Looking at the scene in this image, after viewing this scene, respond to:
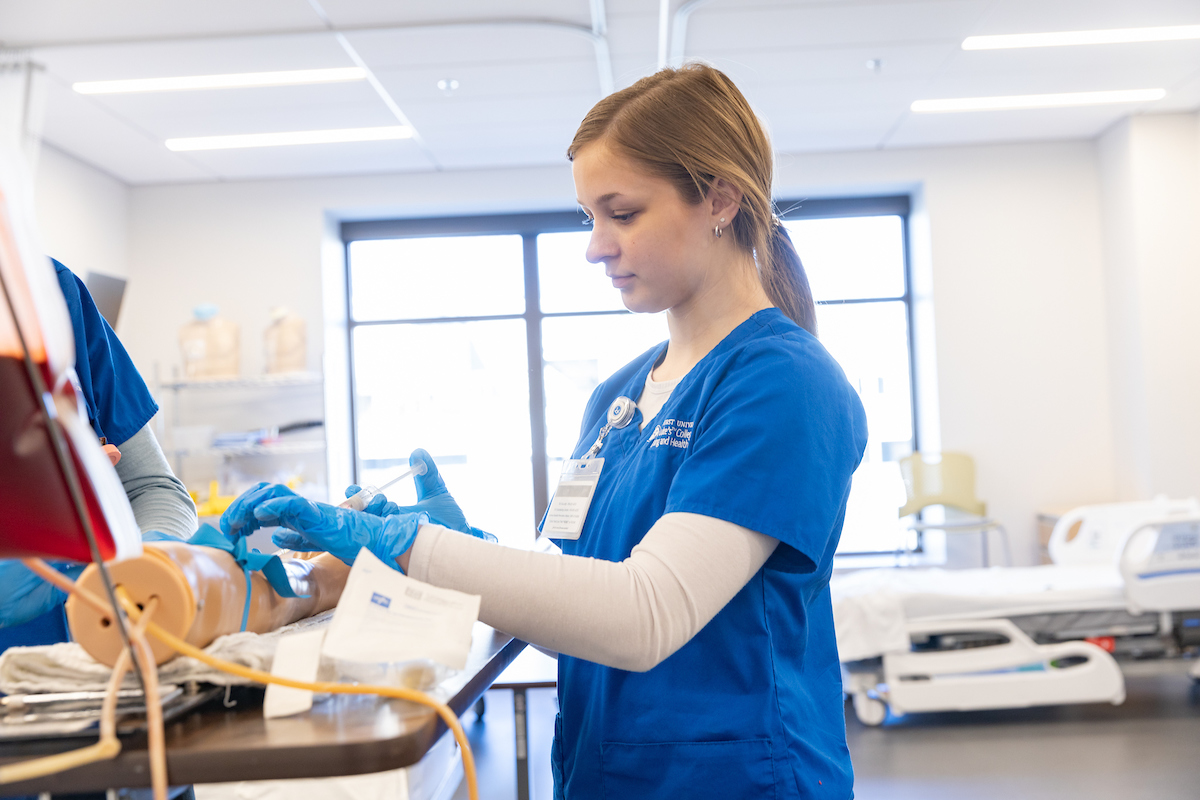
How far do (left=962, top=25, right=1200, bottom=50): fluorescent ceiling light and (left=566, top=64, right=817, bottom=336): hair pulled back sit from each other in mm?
3119

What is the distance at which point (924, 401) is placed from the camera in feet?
16.8

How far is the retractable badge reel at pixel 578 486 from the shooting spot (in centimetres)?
96

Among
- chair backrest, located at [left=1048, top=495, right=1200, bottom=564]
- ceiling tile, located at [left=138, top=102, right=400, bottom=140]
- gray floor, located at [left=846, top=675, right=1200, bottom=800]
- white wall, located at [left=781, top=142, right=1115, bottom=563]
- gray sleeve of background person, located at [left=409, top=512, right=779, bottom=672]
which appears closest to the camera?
gray sleeve of background person, located at [left=409, top=512, right=779, bottom=672]

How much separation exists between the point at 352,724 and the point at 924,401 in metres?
5.08

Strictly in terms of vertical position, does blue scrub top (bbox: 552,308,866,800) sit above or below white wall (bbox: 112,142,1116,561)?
below

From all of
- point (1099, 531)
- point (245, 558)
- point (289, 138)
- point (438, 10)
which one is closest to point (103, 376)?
point (245, 558)

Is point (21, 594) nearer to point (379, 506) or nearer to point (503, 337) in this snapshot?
point (379, 506)

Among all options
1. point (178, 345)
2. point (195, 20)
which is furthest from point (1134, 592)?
point (178, 345)

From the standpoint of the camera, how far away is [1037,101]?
4.23 m

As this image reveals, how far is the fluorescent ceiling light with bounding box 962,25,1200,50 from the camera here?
11.5ft

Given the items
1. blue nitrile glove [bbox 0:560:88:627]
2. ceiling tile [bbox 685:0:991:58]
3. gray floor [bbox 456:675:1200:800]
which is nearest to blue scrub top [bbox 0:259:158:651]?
blue nitrile glove [bbox 0:560:88:627]

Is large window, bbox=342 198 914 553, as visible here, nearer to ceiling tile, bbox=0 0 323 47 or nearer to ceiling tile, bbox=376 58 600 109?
ceiling tile, bbox=376 58 600 109

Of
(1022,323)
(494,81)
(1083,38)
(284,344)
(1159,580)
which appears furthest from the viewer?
(1022,323)

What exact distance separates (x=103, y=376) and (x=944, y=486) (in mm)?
4427
